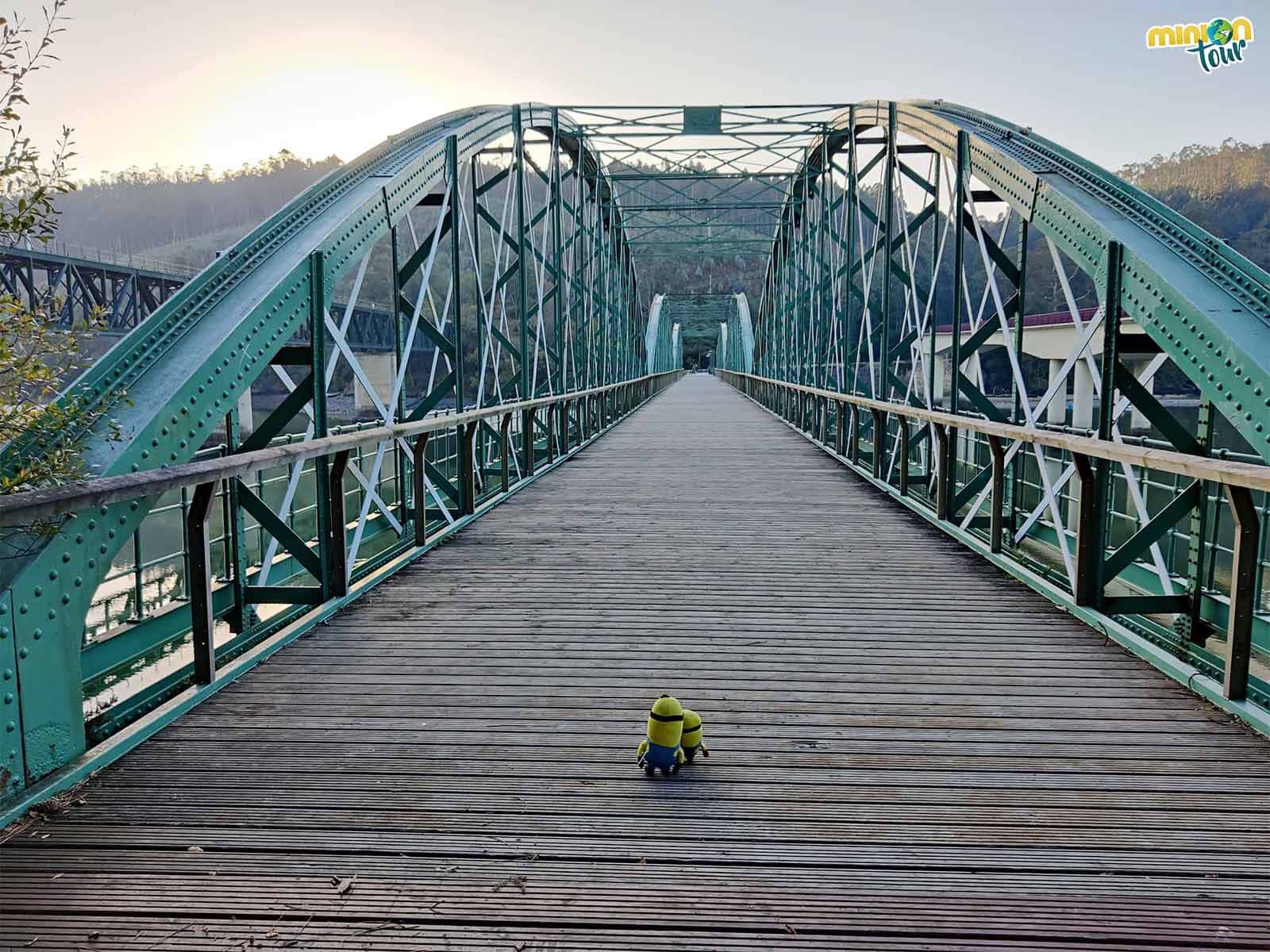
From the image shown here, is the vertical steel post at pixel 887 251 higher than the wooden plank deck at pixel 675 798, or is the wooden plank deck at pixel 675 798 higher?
the vertical steel post at pixel 887 251

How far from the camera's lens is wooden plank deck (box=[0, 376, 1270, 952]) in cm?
213

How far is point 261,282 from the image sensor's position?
15.4ft

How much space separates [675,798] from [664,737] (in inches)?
6.7

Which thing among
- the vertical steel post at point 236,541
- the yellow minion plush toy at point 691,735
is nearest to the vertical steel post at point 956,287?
the yellow minion plush toy at point 691,735

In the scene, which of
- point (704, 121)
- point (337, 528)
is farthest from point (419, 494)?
point (704, 121)

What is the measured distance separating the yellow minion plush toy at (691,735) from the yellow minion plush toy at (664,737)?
0.11 feet

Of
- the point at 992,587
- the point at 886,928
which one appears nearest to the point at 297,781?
the point at 886,928

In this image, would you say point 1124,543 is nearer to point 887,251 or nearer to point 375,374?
point 887,251

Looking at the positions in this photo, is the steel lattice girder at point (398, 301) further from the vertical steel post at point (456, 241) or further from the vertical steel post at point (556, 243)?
the vertical steel post at point (556, 243)

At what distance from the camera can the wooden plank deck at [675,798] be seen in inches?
84.0

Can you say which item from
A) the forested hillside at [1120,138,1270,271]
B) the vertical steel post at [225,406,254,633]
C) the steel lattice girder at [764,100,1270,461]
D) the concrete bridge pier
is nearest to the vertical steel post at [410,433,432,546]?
the vertical steel post at [225,406,254,633]

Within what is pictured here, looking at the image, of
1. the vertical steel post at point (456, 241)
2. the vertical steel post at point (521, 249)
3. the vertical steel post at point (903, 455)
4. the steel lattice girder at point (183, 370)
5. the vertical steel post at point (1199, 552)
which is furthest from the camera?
the vertical steel post at point (521, 249)

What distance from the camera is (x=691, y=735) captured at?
9.47ft

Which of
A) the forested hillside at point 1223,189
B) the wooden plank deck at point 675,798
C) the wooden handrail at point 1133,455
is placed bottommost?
the wooden plank deck at point 675,798
